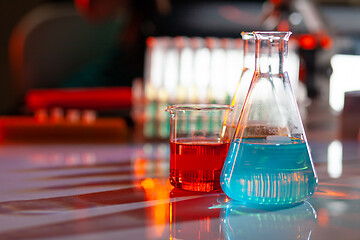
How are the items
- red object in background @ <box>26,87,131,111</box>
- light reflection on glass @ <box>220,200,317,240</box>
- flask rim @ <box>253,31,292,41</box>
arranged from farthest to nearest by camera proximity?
red object in background @ <box>26,87,131,111</box> < flask rim @ <box>253,31,292,41</box> < light reflection on glass @ <box>220,200,317,240</box>

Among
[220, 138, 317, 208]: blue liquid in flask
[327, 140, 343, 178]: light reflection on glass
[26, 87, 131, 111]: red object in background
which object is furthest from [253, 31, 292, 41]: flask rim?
[26, 87, 131, 111]: red object in background

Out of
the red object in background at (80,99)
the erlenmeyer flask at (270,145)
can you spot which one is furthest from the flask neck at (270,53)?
the red object in background at (80,99)

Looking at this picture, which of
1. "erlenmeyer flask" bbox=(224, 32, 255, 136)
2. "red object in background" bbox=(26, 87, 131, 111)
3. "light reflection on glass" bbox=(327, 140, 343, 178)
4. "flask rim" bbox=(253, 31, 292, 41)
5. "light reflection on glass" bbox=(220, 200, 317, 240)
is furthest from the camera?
"red object in background" bbox=(26, 87, 131, 111)

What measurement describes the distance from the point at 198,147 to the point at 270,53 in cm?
17

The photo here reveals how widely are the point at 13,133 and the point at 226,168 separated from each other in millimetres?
1018

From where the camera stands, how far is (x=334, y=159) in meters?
1.08

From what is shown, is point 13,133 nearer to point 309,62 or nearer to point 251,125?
point 251,125

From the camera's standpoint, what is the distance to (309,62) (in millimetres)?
1758

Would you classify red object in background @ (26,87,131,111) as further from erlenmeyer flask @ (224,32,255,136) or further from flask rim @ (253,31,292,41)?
flask rim @ (253,31,292,41)

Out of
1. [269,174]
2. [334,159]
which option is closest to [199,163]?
[269,174]

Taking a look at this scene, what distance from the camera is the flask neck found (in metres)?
0.59

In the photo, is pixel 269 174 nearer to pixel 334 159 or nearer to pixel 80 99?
pixel 334 159

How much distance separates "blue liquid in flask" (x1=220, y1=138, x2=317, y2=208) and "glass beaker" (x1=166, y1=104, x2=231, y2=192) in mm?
66

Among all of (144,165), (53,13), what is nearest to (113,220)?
(144,165)
